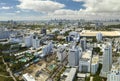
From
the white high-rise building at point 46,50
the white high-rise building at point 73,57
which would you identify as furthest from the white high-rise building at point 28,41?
the white high-rise building at point 73,57

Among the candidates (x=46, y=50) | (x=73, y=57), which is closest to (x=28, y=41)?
(x=46, y=50)

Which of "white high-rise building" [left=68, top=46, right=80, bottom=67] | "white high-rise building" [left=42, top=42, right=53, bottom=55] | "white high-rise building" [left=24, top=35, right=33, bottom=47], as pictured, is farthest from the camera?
"white high-rise building" [left=24, top=35, right=33, bottom=47]

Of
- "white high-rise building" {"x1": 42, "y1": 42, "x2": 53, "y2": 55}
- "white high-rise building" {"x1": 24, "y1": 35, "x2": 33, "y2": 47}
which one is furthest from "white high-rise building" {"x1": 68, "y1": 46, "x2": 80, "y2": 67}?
"white high-rise building" {"x1": 24, "y1": 35, "x2": 33, "y2": 47}

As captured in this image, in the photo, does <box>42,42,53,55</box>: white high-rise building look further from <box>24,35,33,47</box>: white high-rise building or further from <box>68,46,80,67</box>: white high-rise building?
<box>68,46,80,67</box>: white high-rise building

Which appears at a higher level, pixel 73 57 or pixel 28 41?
pixel 28 41

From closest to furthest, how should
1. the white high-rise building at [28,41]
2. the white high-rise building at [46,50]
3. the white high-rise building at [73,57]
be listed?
the white high-rise building at [73,57], the white high-rise building at [46,50], the white high-rise building at [28,41]

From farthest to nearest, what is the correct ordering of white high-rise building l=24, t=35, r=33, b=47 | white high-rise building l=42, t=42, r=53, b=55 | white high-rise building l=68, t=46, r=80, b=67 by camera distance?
white high-rise building l=24, t=35, r=33, b=47
white high-rise building l=42, t=42, r=53, b=55
white high-rise building l=68, t=46, r=80, b=67

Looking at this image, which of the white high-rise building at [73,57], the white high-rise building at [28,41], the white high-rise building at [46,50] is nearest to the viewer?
the white high-rise building at [73,57]

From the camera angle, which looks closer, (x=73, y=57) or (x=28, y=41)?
(x=73, y=57)

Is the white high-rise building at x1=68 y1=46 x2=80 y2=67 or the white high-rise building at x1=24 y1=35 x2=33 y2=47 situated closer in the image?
the white high-rise building at x1=68 y1=46 x2=80 y2=67

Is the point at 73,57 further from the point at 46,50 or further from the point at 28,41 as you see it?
the point at 28,41

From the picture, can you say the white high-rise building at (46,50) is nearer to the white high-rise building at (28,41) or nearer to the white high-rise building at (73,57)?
the white high-rise building at (28,41)
